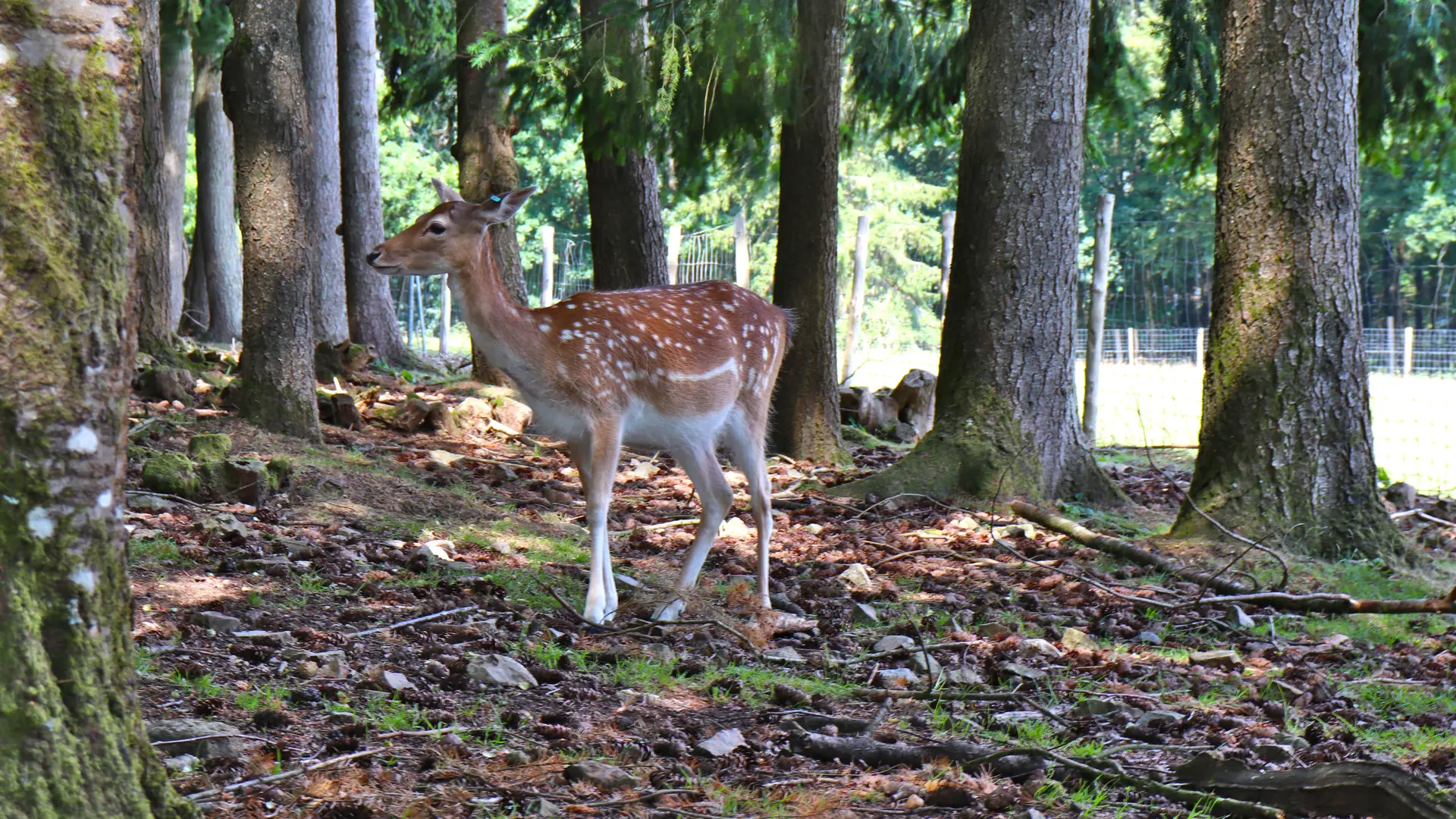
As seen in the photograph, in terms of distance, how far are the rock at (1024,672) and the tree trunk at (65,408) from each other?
317 cm

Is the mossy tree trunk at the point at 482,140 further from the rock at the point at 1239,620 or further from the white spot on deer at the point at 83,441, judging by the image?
the white spot on deer at the point at 83,441

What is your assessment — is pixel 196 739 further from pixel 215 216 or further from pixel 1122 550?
pixel 215 216

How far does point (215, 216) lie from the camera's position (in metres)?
18.4

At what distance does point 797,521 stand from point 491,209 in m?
2.83

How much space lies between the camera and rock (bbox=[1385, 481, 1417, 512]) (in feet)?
32.2

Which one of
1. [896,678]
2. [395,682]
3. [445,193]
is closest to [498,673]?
[395,682]

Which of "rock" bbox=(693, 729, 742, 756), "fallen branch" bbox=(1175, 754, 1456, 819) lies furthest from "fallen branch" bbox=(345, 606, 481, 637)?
"fallen branch" bbox=(1175, 754, 1456, 819)

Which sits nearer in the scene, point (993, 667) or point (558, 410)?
point (993, 667)

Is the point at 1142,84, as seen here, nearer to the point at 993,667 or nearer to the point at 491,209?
the point at 491,209

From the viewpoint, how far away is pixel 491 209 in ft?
20.5

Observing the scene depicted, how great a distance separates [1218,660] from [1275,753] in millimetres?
1340

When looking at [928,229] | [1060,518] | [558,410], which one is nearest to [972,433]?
[1060,518]

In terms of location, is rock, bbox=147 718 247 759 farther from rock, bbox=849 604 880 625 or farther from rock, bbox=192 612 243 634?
rock, bbox=849 604 880 625

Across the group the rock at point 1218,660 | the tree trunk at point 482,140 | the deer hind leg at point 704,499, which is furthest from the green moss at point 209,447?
the rock at point 1218,660
